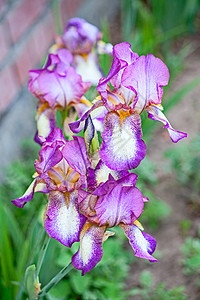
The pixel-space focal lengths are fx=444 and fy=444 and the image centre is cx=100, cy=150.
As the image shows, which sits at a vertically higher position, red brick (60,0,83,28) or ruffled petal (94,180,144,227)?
ruffled petal (94,180,144,227)

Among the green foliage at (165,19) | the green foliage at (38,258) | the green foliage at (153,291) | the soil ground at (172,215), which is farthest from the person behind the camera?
the green foliage at (165,19)

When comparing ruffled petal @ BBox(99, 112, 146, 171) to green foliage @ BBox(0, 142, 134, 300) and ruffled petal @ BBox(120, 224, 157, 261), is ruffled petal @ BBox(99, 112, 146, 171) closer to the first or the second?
ruffled petal @ BBox(120, 224, 157, 261)

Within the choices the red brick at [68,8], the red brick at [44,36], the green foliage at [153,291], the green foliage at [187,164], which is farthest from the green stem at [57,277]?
the red brick at [68,8]

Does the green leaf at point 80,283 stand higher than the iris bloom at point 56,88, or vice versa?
the iris bloom at point 56,88

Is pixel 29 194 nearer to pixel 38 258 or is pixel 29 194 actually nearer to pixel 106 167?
pixel 106 167

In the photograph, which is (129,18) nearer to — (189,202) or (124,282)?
(189,202)

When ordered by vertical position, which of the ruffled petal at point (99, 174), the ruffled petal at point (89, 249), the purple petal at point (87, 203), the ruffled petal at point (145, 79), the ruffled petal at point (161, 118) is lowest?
the ruffled petal at point (89, 249)

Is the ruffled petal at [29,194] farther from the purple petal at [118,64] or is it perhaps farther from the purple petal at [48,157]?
the purple petal at [118,64]

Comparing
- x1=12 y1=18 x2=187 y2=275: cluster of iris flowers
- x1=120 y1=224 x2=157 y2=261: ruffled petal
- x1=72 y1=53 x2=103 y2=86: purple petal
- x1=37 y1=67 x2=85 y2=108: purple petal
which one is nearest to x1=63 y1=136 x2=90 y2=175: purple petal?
x1=12 y1=18 x2=187 y2=275: cluster of iris flowers
